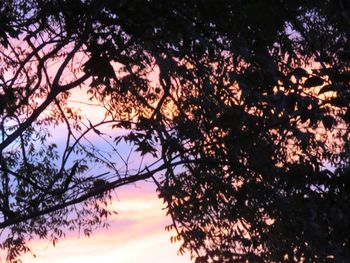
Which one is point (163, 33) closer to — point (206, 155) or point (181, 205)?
point (206, 155)

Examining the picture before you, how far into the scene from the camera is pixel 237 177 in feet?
20.1

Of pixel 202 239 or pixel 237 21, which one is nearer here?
pixel 237 21

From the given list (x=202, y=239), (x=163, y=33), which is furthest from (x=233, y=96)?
(x=163, y=33)

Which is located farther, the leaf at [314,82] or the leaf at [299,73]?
the leaf at [299,73]

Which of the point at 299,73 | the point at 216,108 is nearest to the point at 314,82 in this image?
the point at 299,73

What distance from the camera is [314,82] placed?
9.11 feet

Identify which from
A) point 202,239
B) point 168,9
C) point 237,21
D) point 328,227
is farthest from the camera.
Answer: point 202,239

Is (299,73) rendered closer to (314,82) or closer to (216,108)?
(314,82)

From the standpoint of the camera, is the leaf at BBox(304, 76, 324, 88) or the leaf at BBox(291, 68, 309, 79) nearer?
the leaf at BBox(304, 76, 324, 88)

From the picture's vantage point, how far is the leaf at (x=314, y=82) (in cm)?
277

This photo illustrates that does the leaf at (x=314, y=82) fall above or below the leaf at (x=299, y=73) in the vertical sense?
below

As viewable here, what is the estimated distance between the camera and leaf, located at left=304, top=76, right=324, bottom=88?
109 inches

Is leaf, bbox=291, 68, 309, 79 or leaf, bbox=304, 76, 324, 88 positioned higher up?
leaf, bbox=291, 68, 309, 79

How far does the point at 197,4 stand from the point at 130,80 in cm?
436
